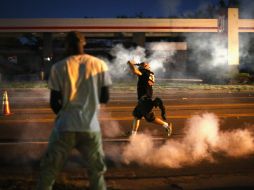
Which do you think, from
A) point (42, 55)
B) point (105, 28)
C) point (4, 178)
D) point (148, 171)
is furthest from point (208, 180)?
point (42, 55)

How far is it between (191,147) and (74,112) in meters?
4.74

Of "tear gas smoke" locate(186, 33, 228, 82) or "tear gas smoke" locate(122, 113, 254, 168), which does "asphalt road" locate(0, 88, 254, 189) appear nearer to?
"tear gas smoke" locate(122, 113, 254, 168)

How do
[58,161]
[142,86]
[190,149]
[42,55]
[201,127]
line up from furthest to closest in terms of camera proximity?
[42,55], [201,127], [142,86], [190,149], [58,161]

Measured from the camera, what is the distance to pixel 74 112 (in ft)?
15.5

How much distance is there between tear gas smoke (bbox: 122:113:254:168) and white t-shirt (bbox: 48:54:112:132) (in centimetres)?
331

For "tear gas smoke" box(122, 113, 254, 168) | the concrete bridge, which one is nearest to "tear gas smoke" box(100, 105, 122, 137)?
"tear gas smoke" box(122, 113, 254, 168)

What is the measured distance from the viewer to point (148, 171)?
7.43 metres

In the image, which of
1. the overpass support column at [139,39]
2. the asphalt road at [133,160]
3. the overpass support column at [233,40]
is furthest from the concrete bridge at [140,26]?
the asphalt road at [133,160]

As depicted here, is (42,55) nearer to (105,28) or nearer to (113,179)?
(105,28)

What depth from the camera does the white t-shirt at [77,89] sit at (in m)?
4.71

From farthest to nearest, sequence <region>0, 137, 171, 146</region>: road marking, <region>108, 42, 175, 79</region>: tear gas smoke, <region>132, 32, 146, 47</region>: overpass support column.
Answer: <region>132, 32, 146, 47</region>: overpass support column < <region>108, 42, 175, 79</region>: tear gas smoke < <region>0, 137, 171, 146</region>: road marking

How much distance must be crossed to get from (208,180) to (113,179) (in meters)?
1.33

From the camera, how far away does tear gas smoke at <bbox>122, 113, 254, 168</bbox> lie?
8.15m

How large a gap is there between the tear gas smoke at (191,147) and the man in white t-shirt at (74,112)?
3199 millimetres
